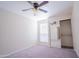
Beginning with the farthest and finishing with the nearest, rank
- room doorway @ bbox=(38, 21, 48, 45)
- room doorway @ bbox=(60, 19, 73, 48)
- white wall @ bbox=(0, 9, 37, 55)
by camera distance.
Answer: room doorway @ bbox=(38, 21, 48, 45), room doorway @ bbox=(60, 19, 73, 48), white wall @ bbox=(0, 9, 37, 55)

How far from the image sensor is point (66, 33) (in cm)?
595

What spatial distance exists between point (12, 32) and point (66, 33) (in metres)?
3.99

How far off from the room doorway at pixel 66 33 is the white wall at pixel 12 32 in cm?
274

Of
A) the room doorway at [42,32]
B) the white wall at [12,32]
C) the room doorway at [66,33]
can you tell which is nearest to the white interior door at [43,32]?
the room doorway at [42,32]

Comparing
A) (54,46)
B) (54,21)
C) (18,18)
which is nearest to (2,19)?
(18,18)

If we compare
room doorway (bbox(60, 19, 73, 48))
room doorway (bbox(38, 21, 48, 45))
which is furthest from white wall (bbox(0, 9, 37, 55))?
room doorway (bbox(60, 19, 73, 48))

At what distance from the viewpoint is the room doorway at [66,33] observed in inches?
229

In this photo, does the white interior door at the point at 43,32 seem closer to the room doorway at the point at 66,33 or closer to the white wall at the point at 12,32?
the room doorway at the point at 66,33

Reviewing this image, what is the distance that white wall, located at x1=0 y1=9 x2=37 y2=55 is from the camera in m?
3.58

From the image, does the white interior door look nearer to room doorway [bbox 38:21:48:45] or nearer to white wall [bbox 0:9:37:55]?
room doorway [bbox 38:21:48:45]

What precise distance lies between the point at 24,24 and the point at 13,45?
1.69 meters

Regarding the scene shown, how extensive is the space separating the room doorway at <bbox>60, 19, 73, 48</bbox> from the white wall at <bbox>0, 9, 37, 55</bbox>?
2740 millimetres

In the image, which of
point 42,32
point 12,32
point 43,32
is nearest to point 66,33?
point 43,32

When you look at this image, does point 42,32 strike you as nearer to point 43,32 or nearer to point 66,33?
point 43,32
